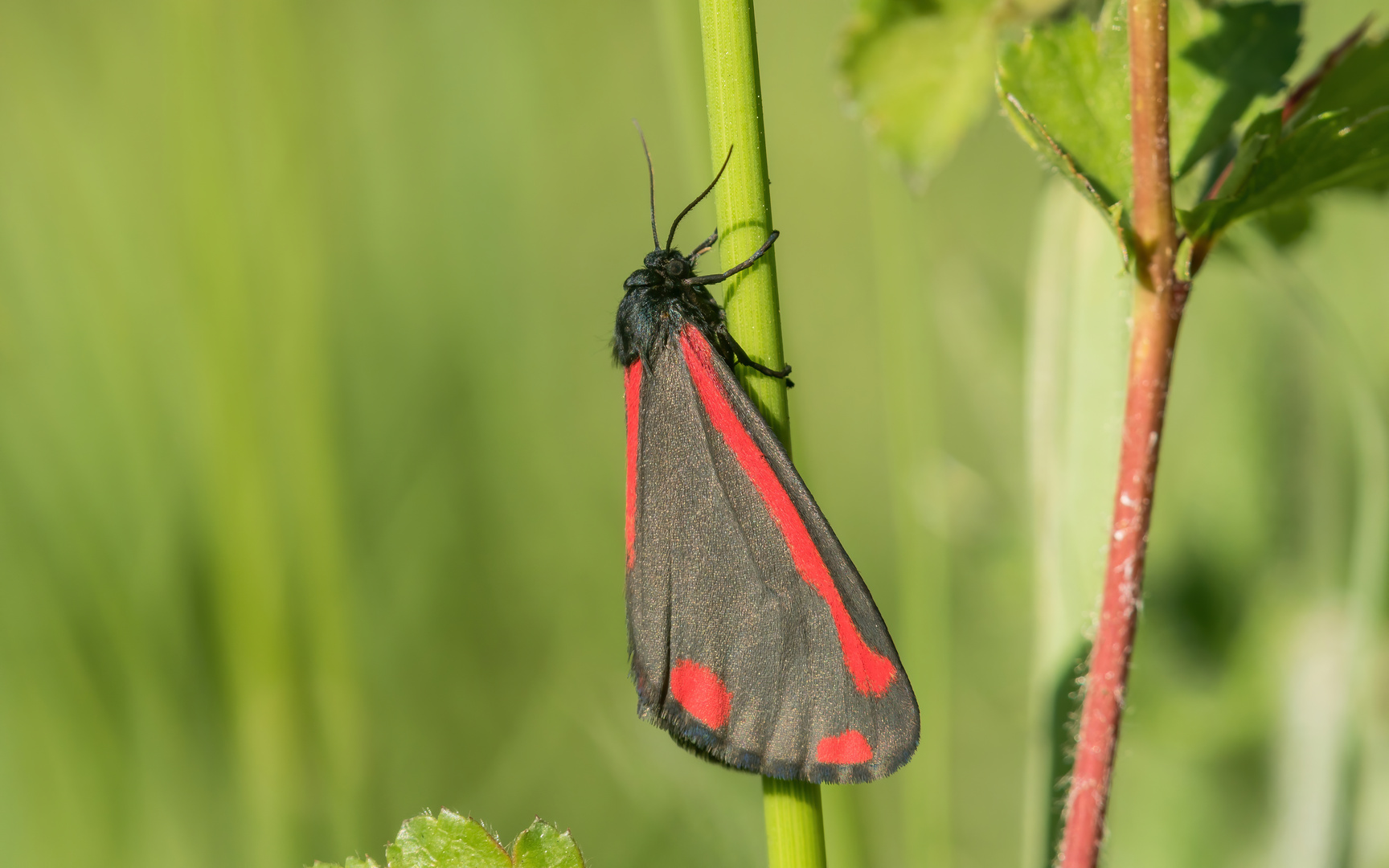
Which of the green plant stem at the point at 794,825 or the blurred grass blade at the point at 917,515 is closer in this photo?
the green plant stem at the point at 794,825

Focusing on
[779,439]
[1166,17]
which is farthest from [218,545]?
[1166,17]

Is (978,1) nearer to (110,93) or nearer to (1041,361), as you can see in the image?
(1041,361)

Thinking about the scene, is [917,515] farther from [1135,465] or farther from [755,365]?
[1135,465]

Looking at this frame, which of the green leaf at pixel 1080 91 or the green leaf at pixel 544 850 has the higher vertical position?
the green leaf at pixel 1080 91

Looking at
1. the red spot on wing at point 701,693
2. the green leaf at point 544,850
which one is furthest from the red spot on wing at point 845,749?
the green leaf at point 544,850

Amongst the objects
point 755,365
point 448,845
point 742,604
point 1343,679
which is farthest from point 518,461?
point 1343,679

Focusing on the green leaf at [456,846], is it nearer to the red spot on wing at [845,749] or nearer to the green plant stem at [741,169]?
the red spot on wing at [845,749]

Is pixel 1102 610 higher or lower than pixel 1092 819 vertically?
→ higher
